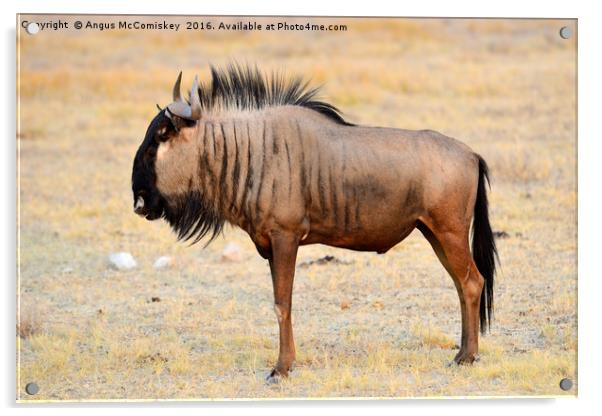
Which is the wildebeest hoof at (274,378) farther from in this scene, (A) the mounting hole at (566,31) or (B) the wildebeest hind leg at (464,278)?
(A) the mounting hole at (566,31)

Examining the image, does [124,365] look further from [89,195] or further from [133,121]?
[133,121]

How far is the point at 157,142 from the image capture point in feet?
26.7

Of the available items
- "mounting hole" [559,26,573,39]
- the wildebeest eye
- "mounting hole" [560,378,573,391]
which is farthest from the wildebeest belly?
"mounting hole" [559,26,573,39]

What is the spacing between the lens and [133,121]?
1720cm

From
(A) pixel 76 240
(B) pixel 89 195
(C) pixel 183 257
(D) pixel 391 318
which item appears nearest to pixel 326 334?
(D) pixel 391 318

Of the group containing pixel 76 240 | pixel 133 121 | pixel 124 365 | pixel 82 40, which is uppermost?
pixel 82 40

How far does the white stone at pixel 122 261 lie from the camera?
11.6 meters

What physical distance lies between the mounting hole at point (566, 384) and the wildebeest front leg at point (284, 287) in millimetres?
1964

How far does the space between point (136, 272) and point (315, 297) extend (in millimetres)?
2049

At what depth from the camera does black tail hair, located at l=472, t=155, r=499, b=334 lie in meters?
8.57

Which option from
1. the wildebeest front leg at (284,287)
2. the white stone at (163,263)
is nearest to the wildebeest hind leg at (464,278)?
the wildebeest front leg at (284,287)

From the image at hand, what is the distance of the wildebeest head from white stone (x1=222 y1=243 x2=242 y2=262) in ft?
12.4

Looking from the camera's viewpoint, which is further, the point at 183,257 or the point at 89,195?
the point at 89,195

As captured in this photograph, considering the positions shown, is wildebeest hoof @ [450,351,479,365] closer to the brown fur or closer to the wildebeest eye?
the brown fur
